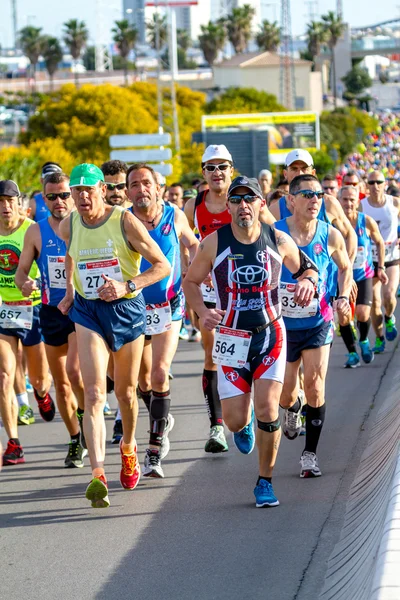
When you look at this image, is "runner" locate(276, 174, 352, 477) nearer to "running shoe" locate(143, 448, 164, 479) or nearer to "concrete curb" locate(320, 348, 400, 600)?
Answer: "concrete curb" locate(320, 348, 400, 600)

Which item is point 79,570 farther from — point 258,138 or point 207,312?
point 258,138

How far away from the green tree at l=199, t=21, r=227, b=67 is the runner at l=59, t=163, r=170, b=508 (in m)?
152

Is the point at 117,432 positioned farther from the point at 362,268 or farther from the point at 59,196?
the point at 362,268

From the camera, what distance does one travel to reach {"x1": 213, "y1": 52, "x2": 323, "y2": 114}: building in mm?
142250

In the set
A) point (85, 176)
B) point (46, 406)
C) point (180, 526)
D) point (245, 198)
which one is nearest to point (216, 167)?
point (85, 176)

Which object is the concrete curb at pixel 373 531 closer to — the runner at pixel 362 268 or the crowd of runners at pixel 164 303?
the crowd of runners at pixel 164 303

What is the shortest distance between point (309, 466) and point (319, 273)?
1.37 m

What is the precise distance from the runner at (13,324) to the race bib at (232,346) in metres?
2.35

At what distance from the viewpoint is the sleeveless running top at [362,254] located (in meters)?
13.1

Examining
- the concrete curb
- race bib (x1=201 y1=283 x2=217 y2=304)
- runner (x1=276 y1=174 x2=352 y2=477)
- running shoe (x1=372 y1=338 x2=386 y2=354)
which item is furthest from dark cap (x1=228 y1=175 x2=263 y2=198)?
running shoe (x1=372 y1=338 x2=386 y2=354)

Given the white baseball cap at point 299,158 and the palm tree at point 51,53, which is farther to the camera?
the palm tree at point 51,53

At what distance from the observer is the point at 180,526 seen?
7000mm

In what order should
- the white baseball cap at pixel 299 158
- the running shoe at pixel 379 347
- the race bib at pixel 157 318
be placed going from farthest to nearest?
the running shoe at pixel 379 347
the white baseball cap at pixel 299 158
the race bib at pixel 157 318

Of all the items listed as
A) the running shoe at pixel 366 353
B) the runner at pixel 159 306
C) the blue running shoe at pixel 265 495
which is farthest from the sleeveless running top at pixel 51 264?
the running shoe at pixel 366 353
